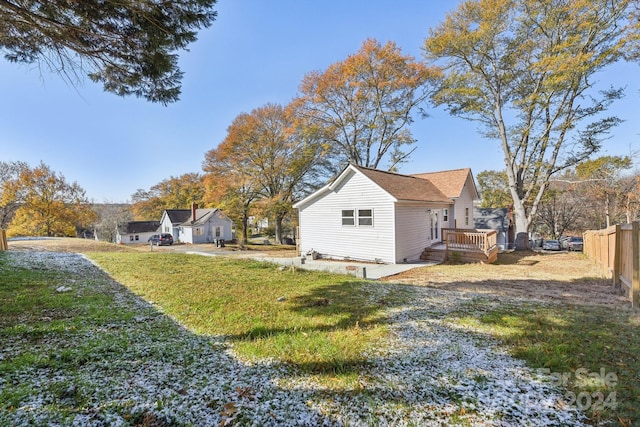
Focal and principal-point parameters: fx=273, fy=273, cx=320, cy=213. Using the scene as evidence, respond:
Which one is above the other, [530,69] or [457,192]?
[530,69]

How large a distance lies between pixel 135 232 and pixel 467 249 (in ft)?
156

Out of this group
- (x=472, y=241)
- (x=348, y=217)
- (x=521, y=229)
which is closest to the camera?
(x=472, y=241)

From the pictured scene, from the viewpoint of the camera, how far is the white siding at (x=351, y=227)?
43.3 feet

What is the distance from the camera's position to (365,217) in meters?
14.0

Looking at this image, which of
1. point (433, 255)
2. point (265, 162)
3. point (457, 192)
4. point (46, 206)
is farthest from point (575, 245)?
point (46, 206)

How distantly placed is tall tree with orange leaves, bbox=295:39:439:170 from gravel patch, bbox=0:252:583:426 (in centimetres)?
2117

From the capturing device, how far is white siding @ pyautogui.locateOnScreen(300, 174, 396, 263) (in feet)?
43.3

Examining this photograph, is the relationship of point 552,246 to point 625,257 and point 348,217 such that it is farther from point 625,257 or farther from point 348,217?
point 625,257

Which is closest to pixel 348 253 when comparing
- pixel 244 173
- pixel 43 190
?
pixel 244 173

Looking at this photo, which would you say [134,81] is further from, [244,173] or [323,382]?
[244,173]

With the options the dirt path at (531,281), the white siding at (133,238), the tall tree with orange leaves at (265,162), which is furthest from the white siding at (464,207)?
the white siding at (133,238)

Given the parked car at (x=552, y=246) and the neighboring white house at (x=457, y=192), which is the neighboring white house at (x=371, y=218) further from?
the parked car at (x=552, y=246)

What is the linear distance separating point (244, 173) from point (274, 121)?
18.5 feet

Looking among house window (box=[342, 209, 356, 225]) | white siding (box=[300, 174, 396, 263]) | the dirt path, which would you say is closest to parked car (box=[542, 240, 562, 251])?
the dirt path
